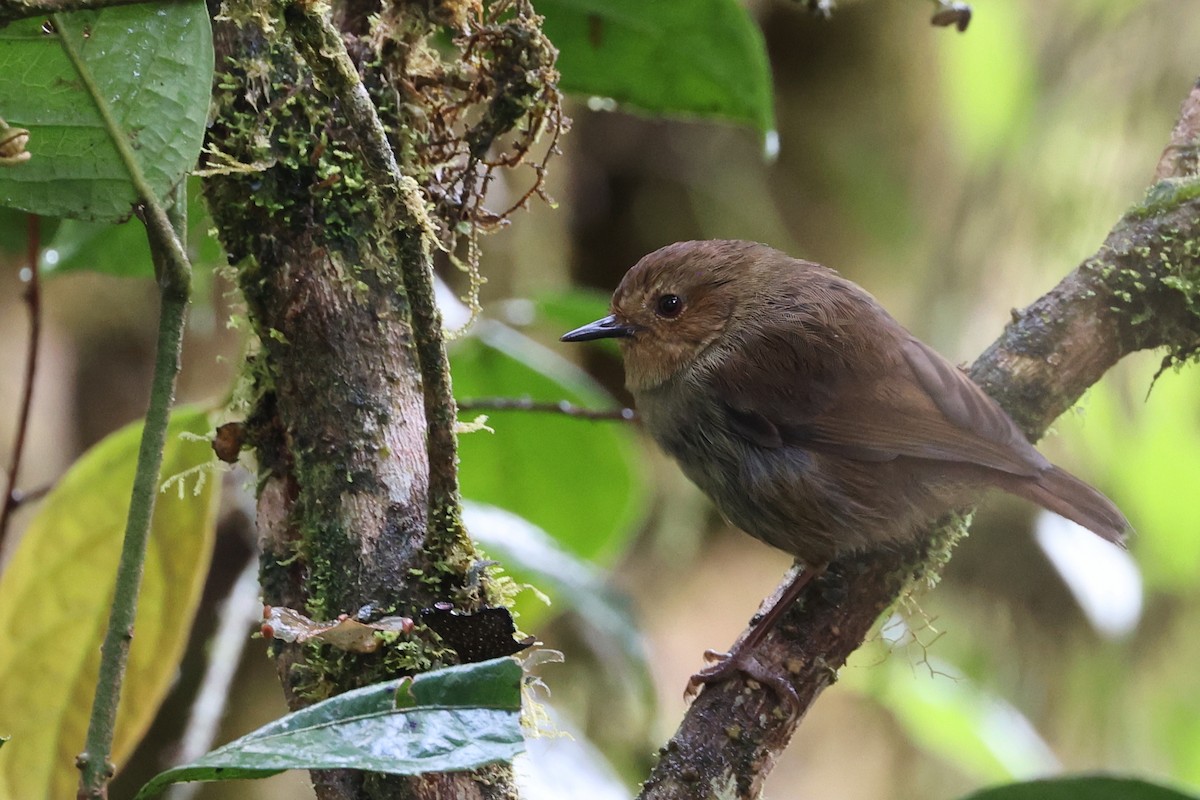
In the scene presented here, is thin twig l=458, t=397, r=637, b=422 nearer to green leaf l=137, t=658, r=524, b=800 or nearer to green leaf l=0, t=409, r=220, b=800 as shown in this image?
green leaf l=0, t=409, r=220, b=800

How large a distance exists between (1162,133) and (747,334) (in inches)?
99.5

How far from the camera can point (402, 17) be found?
5.41 feet

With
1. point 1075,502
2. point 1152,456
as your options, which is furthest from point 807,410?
point 1152,456

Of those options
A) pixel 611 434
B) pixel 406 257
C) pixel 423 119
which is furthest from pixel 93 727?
pixel 611 434

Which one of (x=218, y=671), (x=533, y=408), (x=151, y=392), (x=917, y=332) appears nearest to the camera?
(x=151, y=392)

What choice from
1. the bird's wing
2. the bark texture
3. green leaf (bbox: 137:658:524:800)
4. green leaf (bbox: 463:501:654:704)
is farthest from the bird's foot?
the bird's wing

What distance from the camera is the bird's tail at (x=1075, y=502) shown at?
223cm

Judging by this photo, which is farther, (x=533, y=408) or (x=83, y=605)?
(x=533, y=408)

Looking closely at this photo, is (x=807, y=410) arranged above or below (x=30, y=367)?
above

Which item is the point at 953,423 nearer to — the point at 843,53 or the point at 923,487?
the point at 923,487

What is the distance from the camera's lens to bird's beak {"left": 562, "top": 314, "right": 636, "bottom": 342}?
2611 mm

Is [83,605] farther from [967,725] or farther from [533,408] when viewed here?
[967,725]

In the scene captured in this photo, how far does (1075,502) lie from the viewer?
88.1 inches

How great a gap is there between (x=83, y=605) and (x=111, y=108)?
111 cm
